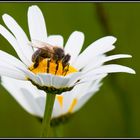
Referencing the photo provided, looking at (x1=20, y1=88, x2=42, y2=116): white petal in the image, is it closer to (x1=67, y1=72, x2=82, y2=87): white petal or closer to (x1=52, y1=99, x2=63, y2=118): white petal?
(x1=52, y1=99, x2=63, y2=118): white petal

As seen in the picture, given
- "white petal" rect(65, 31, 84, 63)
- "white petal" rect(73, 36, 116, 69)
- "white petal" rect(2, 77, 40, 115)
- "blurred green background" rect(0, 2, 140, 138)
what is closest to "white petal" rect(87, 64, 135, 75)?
"white petal" rect(73, 36, 116, 69)

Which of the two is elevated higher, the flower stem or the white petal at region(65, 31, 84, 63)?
the white petal at region(65, 31, 84, 63)

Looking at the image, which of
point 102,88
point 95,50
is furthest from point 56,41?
point 102,88

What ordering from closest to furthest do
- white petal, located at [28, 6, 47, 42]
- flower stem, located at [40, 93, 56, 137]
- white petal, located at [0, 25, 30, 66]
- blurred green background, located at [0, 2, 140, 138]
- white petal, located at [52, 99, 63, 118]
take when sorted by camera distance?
flower stem, located at [40, 93, 56, 137] → white petal, located at [0, 25, 30, 66] → white petal, located at [28, 6, 47, 42] → white petal, located at [52, 99, 63, 118] → blurred green background, located at [0, 2, 140, 138]

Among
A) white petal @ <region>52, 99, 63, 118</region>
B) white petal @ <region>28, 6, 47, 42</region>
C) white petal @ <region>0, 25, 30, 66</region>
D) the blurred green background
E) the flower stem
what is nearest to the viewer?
the flower stem

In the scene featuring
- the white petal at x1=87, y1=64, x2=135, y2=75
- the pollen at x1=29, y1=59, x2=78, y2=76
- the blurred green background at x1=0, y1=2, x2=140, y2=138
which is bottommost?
the blurred green background at x1=0, y1=2, x2=140, y2=138

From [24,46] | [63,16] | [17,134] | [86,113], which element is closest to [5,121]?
[17,134]

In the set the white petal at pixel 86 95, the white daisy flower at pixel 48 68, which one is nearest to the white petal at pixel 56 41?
the white daisy flower at pixel 48 68

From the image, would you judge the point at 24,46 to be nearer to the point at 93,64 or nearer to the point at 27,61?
the point at 27,61
